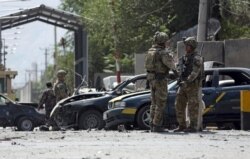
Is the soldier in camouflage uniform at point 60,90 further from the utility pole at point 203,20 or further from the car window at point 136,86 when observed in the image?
the utility pole at point 203,20

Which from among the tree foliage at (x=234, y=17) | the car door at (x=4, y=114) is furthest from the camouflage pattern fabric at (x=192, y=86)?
the tree foliage at (x=234, y=17)

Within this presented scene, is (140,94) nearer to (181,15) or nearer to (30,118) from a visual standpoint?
(30,118)

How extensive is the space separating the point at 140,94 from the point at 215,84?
180 centimetres

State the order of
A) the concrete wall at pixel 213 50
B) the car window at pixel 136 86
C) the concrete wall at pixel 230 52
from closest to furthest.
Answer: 1. the car window at pixel 136 86
2. the concrete wall at pixel 213 50
3. the concrete wall at pixel 230 52

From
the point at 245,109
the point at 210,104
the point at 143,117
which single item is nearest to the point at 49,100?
the point at 143,117

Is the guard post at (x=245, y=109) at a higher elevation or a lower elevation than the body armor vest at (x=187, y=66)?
lower

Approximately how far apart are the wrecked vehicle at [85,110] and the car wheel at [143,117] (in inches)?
85.9

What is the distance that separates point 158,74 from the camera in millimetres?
13727

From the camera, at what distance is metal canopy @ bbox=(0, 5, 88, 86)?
49219 millimetres

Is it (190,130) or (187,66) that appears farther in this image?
(187,66)

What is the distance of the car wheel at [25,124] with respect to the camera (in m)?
25.0

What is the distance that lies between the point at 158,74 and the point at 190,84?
678mm

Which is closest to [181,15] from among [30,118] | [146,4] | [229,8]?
[146,4]

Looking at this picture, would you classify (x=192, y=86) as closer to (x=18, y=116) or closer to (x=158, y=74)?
(x=158, y=74)
